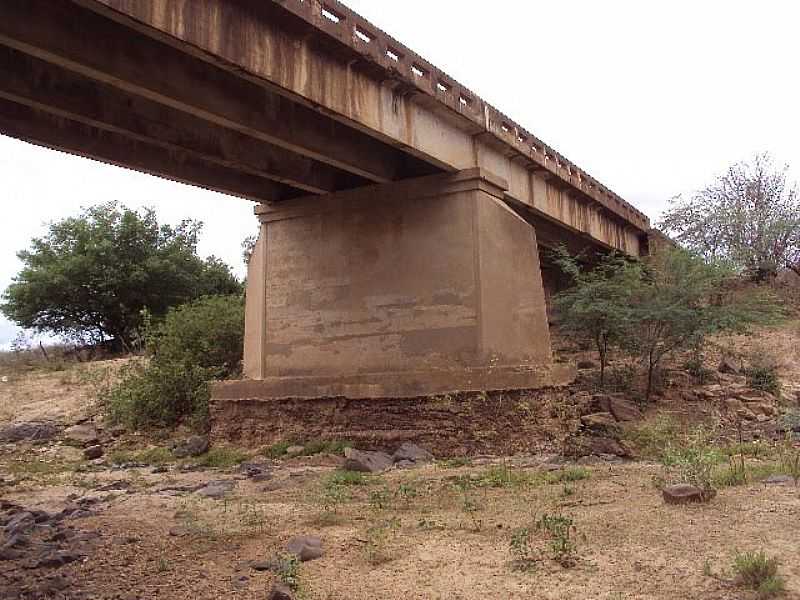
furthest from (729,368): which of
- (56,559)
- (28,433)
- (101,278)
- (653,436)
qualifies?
(101,278)

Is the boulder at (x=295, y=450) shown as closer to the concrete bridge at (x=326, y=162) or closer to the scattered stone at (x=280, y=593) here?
the concrete bridge at (x=326, y=162)

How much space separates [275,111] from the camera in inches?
416

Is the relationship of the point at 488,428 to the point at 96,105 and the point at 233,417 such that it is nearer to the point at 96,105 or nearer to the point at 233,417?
the point at 233,417

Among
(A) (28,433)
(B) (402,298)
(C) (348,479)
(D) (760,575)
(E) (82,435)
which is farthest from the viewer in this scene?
(A) (28,433)

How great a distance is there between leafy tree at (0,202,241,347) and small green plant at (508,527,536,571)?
82.7 ft

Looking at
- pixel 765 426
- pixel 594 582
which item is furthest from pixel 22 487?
pixel 765 426

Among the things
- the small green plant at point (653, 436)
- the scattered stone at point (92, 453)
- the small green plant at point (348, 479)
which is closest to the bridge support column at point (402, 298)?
the small green plant at point (653, 436)

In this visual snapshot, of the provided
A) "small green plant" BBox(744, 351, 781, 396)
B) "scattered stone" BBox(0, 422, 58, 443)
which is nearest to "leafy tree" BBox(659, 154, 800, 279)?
"small green plant" BBox(744, 351, 781, 396)

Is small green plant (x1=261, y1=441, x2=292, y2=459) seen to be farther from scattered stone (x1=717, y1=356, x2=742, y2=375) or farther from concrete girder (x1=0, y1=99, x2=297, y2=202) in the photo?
scattered stone (x1=717, y1=356, x2=742, y2=375)

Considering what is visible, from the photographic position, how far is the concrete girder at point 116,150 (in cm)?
1005

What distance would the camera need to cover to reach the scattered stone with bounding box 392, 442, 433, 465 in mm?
11334

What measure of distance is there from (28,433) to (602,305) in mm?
12930

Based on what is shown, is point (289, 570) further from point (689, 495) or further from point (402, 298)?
point (402, 298)

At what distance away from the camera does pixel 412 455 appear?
11.4 m
